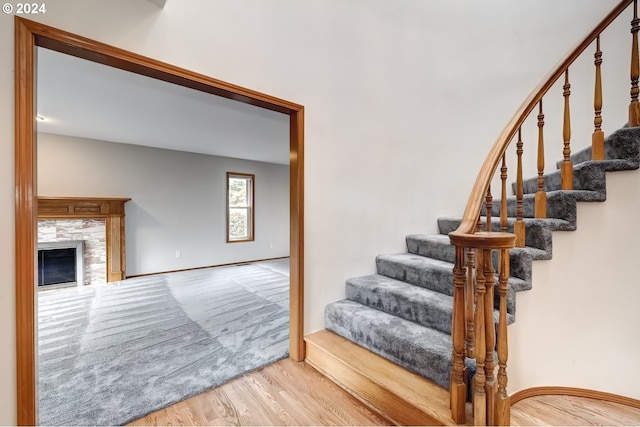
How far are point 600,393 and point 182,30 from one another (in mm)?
3496

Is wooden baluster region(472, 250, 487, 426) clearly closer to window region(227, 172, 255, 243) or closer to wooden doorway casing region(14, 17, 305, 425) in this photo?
wooden doorway casing region(14, 17, 305, 425)

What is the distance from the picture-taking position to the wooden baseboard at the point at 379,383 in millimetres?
1359

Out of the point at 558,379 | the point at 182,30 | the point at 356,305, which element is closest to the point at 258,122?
the point at 182,30

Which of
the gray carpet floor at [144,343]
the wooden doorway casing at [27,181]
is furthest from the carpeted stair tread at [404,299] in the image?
the wooden doorway casing at [27,181]

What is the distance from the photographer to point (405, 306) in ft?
6.41

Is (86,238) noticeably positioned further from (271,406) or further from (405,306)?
(405,306)

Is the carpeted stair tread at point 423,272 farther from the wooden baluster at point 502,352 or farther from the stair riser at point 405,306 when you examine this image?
the wooden baluster at point 502,352

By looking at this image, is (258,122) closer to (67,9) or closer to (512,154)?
(67,9)

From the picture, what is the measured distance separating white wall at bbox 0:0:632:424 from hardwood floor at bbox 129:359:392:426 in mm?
485

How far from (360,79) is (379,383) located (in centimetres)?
240

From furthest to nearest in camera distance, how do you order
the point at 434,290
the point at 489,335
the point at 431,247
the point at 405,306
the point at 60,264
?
the point at 60,264 → the point at 431,247 → the point at 434,290 → the point at 405,306 → the point at 489,335

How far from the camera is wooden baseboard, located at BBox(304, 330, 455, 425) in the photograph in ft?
4.46

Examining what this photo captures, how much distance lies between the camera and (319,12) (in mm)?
2191

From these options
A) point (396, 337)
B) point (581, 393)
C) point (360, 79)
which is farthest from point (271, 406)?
point (360, 79)
